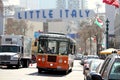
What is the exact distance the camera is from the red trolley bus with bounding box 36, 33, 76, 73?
3284cm

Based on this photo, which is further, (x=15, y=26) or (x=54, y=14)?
(x=15, y=26)

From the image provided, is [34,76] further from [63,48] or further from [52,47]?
[63,48]

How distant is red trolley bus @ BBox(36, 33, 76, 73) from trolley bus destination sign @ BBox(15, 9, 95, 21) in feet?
58.0

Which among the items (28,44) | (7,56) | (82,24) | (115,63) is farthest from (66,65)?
(82,24)

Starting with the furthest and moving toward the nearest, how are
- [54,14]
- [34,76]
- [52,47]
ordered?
1. [54,14]
2. [52,47]
3. [34,76]

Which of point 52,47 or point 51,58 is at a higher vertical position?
point 52,47

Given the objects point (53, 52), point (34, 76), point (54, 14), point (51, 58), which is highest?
point (54, 14)

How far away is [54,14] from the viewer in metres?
51.8

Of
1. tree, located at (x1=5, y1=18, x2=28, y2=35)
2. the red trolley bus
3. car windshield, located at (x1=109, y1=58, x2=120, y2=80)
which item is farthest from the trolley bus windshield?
tree, located at (x1=5, y1=18, x2=28, y2=35)

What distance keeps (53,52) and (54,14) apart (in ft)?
63.3

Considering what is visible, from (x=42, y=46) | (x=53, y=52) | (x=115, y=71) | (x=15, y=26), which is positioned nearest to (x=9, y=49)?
(x=42, y=46)

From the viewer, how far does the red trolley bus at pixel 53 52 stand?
108 ft

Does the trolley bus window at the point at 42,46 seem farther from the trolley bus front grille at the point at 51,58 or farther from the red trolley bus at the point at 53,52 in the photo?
the trolley bus front grille at the point at 51,58

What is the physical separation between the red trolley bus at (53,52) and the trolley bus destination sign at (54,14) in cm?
1768
